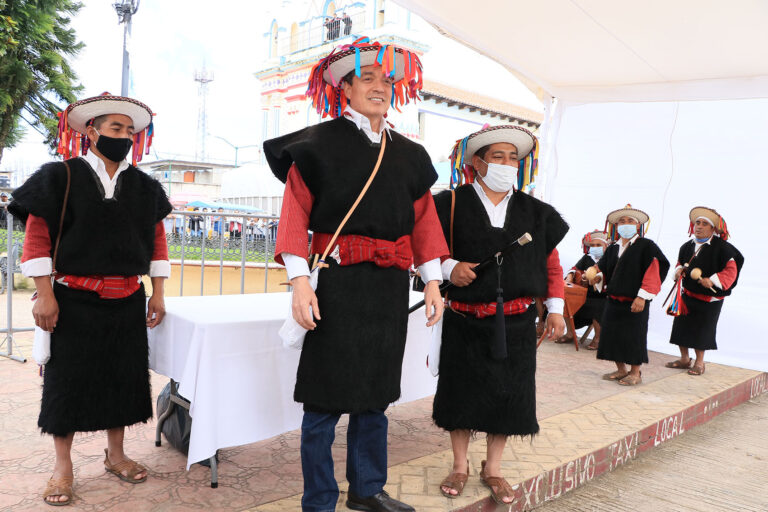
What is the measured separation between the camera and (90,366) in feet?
8.25

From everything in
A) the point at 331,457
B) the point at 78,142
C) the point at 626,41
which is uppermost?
the point at 626,41

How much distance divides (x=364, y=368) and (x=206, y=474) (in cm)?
122

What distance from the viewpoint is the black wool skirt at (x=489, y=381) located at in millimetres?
2725

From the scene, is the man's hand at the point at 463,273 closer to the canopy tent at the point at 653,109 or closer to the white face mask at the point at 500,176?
the white face mask at the point at 500,176

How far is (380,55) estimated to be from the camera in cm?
225

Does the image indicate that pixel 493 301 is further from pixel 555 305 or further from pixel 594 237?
pixel 594 237

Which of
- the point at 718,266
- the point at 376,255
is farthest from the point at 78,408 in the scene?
the point at 718,266

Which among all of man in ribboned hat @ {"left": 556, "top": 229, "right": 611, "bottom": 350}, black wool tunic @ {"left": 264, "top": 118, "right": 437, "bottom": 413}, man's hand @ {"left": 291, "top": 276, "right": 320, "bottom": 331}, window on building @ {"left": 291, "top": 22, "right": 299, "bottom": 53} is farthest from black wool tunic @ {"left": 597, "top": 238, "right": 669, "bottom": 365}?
window on building @ {"left": 291, "top": 22, "right": 299, "bottom": 53}

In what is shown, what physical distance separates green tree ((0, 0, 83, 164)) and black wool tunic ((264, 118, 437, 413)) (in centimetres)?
1365

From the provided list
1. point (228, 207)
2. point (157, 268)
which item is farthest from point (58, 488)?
point (228, 207)

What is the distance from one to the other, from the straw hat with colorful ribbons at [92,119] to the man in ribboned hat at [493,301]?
1496 mm

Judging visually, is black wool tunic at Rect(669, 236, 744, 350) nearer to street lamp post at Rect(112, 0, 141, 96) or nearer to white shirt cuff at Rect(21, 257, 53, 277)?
white shirt cuff at Rect(21, 257, 53, 277)

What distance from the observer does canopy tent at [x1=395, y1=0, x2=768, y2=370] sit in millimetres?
4766

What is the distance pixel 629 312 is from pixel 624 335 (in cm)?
23
